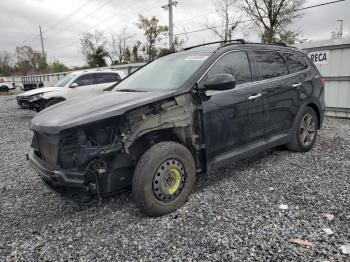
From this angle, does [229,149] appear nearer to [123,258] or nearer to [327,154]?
[123,258]

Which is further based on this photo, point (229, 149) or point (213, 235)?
point (229, 149)

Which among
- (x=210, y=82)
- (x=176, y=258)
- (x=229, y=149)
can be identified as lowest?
(x=176, y=258)

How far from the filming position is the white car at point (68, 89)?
32.3 feet

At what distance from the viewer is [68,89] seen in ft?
32.7

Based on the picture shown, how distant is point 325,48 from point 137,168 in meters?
7.86

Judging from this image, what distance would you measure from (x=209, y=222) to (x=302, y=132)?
2.76 meters

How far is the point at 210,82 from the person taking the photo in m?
3.15

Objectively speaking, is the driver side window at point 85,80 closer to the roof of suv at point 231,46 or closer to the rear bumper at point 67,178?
the roof of suv at point 231,46

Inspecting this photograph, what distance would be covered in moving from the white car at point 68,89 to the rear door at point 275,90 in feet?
22.1

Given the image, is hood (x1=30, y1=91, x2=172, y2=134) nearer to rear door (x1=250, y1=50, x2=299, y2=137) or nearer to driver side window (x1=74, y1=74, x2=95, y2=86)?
rear door (x1=250, y1=50, x2=299, y2=137)

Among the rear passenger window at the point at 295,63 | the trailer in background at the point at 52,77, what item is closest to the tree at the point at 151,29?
the trailer in background at the point at 52,77

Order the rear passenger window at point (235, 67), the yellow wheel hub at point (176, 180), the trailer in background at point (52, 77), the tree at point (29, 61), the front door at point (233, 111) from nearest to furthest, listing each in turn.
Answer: the yellow wheel hub at point (176, 180) → the front door at point (233, 111) → the rear passenger window at point (235, 67) → the trailer in background at point (52, 77) → the tree at point (29, 61)

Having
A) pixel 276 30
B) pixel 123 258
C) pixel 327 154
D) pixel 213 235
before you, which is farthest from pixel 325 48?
pixel 276 30

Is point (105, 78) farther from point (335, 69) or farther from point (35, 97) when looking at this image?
point (335, 69)
